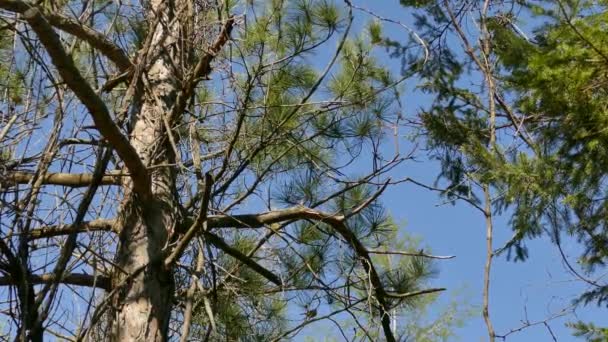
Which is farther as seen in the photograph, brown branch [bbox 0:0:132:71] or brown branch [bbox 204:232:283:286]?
brown branch [bbox 204:232:283:286]

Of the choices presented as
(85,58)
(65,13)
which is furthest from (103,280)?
(85,58)

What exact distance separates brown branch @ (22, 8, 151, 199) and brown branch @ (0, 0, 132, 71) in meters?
0.16

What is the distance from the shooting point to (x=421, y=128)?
6074 mm

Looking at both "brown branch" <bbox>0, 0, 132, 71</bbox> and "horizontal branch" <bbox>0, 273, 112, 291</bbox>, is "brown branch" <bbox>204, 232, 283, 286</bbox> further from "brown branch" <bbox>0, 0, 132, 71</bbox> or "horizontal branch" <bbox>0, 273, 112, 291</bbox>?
"brown branch" <bbox>0, 0, 132, 71</bbox>

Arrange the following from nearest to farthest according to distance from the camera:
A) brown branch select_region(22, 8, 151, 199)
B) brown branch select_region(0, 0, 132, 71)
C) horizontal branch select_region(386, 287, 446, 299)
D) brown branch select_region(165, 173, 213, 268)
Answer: brown branch select_region(22, 8, 151, 199) < brown branch select_region(165, 173, 213, 268) < brown branch select_region(0, 0, 132, 71) < horizontal branch select_region(386, 287, 446, 299)

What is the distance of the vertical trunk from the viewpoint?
2885 mm

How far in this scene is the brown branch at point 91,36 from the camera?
9.33ft

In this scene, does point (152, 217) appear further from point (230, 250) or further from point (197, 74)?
point (197, 74)

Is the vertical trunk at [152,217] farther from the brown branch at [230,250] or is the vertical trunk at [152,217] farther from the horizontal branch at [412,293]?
the horizontal branch at [412,293]

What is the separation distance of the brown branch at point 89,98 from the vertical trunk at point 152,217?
12 centimetres

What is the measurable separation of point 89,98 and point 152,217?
66cm

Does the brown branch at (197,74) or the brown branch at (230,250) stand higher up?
the brown branch at (197,74)

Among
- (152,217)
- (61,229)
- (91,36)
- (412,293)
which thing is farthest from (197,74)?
(412,293)

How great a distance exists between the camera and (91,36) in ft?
10.2
